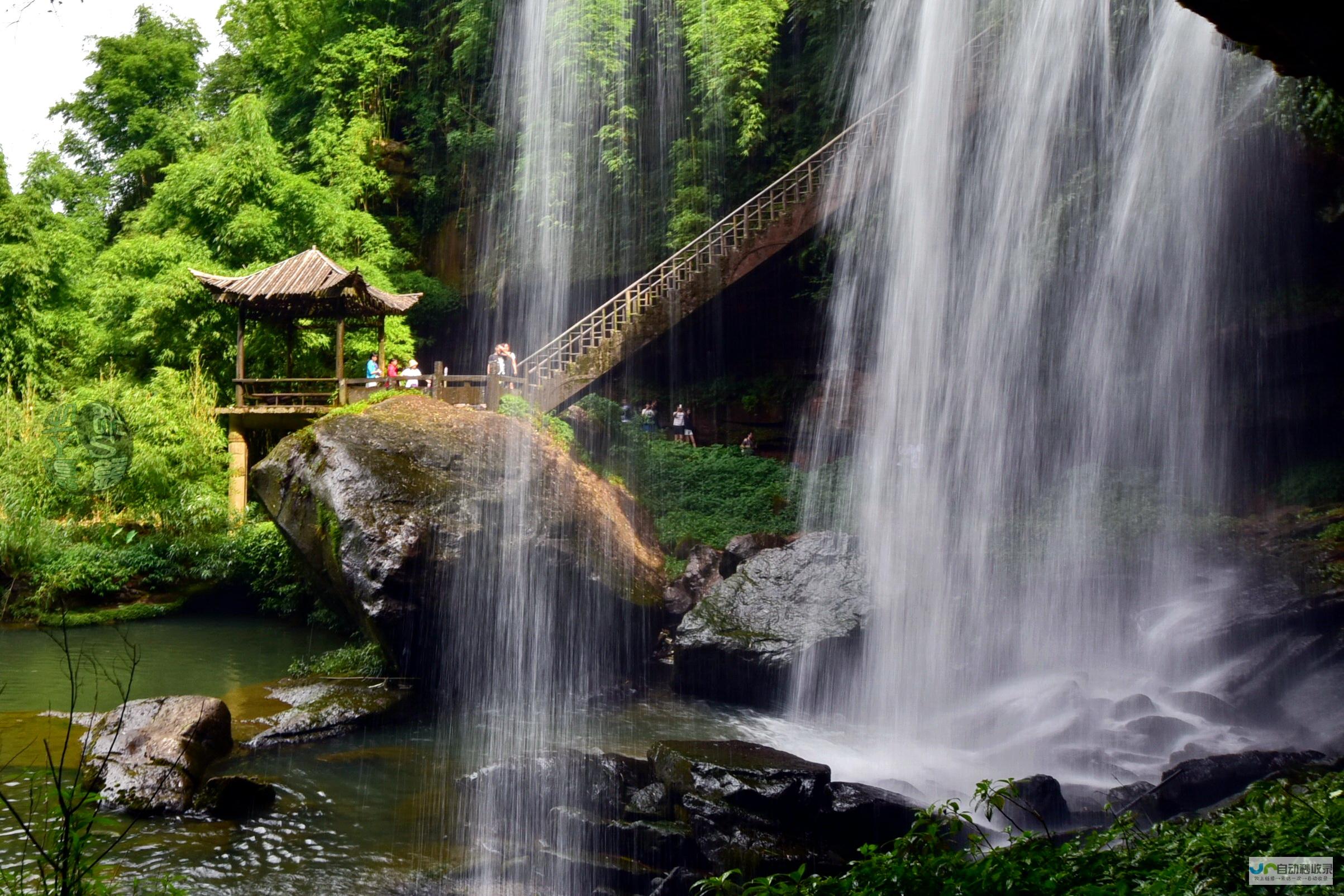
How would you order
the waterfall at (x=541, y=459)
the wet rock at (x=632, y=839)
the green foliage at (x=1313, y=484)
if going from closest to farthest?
the wet rock at (x=632, y=839) → the waterfall at (x=541, y=459) → the green foliage at (x=1313, y=484)

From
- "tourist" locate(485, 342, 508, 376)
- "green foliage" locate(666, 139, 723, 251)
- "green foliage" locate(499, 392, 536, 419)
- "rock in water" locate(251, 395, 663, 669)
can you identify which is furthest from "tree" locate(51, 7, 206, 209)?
"rock in water" locate(251, 395, 663, 669)

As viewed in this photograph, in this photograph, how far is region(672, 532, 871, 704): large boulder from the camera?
1252 cm

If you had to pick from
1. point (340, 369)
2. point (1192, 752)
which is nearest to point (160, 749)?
point (1192, 752)

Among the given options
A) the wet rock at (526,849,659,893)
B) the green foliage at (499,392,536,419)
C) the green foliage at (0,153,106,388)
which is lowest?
the wet rock at (526,849,659,893)

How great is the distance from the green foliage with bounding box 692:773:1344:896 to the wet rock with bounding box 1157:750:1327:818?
14.0ft

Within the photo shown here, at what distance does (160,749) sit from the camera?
8.86 meters

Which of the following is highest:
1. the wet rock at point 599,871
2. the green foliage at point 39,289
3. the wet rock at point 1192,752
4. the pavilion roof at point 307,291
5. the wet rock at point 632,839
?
the green foliage at point 39,289

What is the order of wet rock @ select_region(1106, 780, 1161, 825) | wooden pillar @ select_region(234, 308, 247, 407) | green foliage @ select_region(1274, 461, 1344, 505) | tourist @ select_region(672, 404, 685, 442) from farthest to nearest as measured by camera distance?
tourist @ select_region(672, 404, 685, 442) → wooden pillar @ select_region(234, 308, 247, 407) → green foliage @ select_region(1274, 461, 1344, 505) → wet rock @ select_region(1106, 780, 1161, 825)

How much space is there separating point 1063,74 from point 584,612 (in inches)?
457

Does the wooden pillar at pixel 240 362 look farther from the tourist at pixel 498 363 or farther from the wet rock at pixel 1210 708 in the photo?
the wet rock at pixel 1210 708

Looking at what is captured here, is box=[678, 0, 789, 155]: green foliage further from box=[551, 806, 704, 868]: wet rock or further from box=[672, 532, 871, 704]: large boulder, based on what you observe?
box=[551, 806, 704, 868]: wet rock

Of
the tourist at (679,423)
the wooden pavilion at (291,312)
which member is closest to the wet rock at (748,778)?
the wooden pavilion at (291,312)

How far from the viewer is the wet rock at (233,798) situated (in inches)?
323

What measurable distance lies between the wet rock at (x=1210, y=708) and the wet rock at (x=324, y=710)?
9462 millimetres
